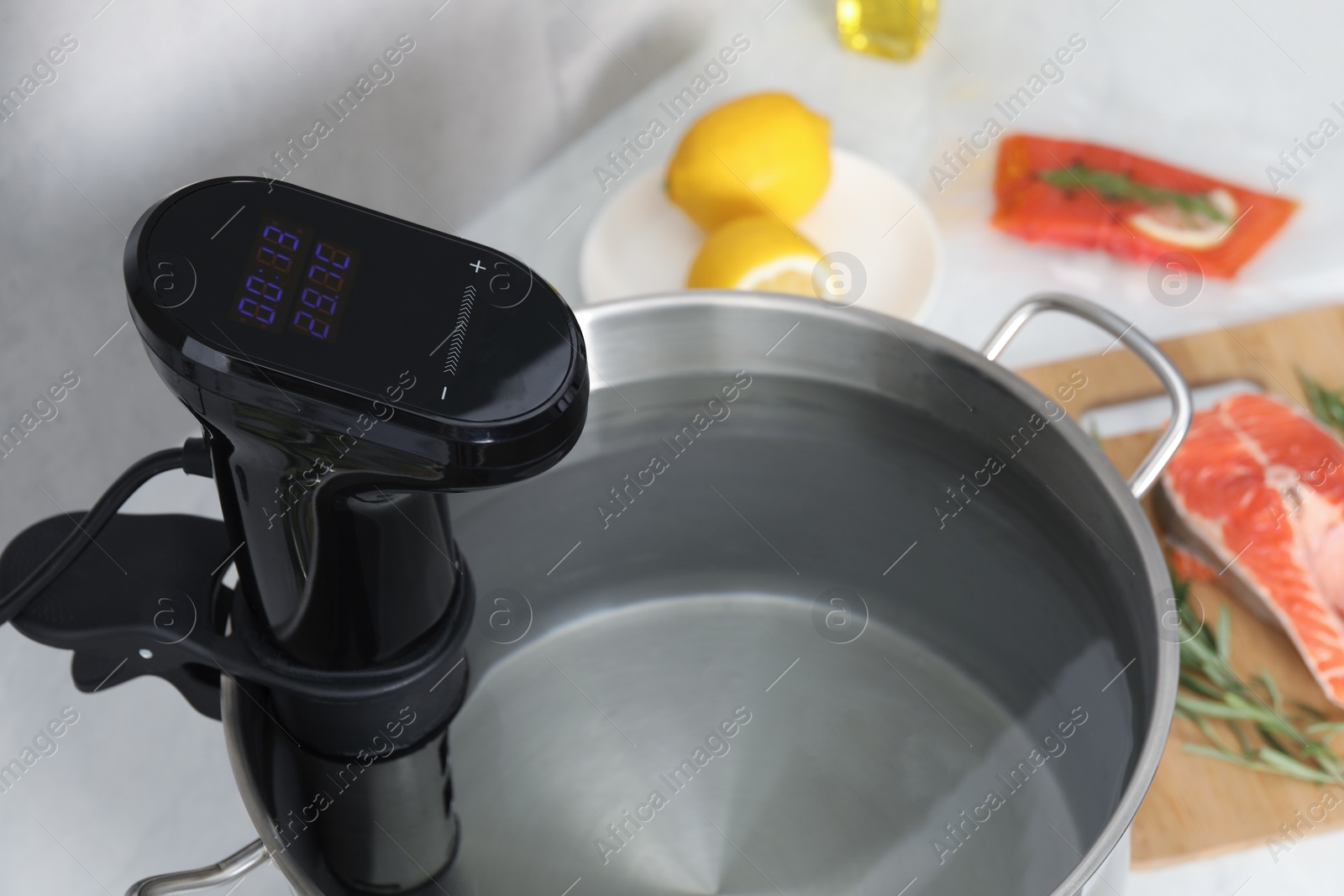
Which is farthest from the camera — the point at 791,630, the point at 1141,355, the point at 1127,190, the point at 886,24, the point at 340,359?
the point at 886,24

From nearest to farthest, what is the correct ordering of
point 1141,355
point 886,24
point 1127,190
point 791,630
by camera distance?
point 1141,355, point 791,630, point 1127,190, point 886,24

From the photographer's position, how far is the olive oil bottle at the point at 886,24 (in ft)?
3.57

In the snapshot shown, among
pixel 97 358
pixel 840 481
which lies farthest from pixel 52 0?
pixel 840 481

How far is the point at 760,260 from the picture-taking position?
0.80 m

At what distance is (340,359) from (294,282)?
3 cm

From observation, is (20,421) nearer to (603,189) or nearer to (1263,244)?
(603,189)

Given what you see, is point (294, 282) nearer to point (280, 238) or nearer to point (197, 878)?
point (280, 238)

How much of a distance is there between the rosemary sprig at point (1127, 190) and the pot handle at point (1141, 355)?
1.34 ft

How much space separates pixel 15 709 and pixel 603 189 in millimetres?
570

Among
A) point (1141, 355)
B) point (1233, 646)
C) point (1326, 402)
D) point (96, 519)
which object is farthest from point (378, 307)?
point (1326, 402)

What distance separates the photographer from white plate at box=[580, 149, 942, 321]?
90 centimetres

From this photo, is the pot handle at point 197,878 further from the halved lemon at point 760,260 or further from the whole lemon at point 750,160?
the whole lemon at point 750,160

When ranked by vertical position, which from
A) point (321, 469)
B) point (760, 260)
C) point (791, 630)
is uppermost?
point (321, 469)

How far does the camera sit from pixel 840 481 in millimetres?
668
